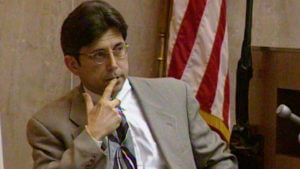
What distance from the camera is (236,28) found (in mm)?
3666

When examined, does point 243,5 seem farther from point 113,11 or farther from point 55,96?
point 113,11

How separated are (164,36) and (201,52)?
29 cm

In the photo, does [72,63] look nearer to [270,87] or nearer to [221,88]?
[221,88]

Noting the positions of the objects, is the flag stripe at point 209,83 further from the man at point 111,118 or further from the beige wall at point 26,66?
the man at point 111,118

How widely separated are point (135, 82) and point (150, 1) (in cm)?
125

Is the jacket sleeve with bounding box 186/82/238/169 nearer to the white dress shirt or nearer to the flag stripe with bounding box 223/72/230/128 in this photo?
the white dress shirt

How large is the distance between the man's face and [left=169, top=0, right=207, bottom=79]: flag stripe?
1.16 metres

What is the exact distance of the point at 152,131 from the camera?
207cm

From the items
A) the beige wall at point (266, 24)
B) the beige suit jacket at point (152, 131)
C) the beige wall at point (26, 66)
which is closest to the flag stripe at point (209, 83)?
the beige wall at point (266, 24)

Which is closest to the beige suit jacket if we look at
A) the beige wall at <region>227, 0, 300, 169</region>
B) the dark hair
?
the dark hair

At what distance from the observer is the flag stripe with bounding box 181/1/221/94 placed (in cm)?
313

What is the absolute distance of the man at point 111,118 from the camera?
1861 millimetres

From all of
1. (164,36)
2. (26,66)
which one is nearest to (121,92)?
(26,66)

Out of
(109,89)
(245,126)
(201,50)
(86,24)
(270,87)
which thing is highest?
(86,24)
